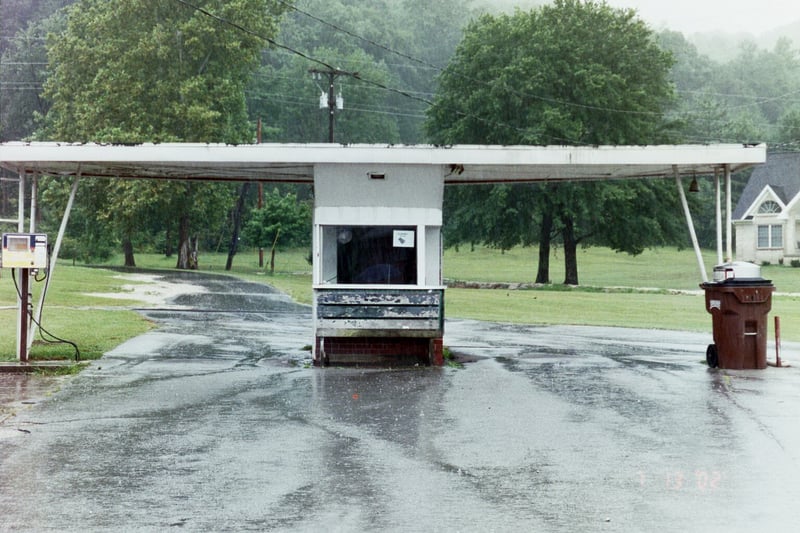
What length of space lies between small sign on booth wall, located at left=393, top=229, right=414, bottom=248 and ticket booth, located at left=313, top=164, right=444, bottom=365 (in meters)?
0.02

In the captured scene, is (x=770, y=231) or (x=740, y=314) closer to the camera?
(x=740, y=314)

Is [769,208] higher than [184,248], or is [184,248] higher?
[769,208]

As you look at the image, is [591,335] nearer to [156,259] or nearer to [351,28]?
Result: [156,259]

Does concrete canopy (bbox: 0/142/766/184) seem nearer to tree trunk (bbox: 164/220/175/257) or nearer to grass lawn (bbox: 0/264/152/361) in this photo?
grass lawn (bbox: 0/264/152/361)

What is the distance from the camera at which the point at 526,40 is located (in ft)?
163

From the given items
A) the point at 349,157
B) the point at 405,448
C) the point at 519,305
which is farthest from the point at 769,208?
the point at 405,448

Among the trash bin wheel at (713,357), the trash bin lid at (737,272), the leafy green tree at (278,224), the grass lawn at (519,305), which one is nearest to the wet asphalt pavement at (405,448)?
the trash bin wheel at (713,357)

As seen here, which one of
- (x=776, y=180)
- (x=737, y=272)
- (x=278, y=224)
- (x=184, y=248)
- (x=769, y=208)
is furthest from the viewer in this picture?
(x=776, y=180)

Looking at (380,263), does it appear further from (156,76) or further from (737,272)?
(156,76)

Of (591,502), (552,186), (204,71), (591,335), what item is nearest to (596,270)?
(552,186)

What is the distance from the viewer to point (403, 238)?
16.4 meters

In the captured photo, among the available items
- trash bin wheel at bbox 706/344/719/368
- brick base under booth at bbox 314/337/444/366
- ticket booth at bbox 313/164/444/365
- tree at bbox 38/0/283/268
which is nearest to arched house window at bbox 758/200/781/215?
tree at bbox 38/0/283/268

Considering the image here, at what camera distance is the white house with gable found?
62875 mm

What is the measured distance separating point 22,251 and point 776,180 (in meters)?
60.8
